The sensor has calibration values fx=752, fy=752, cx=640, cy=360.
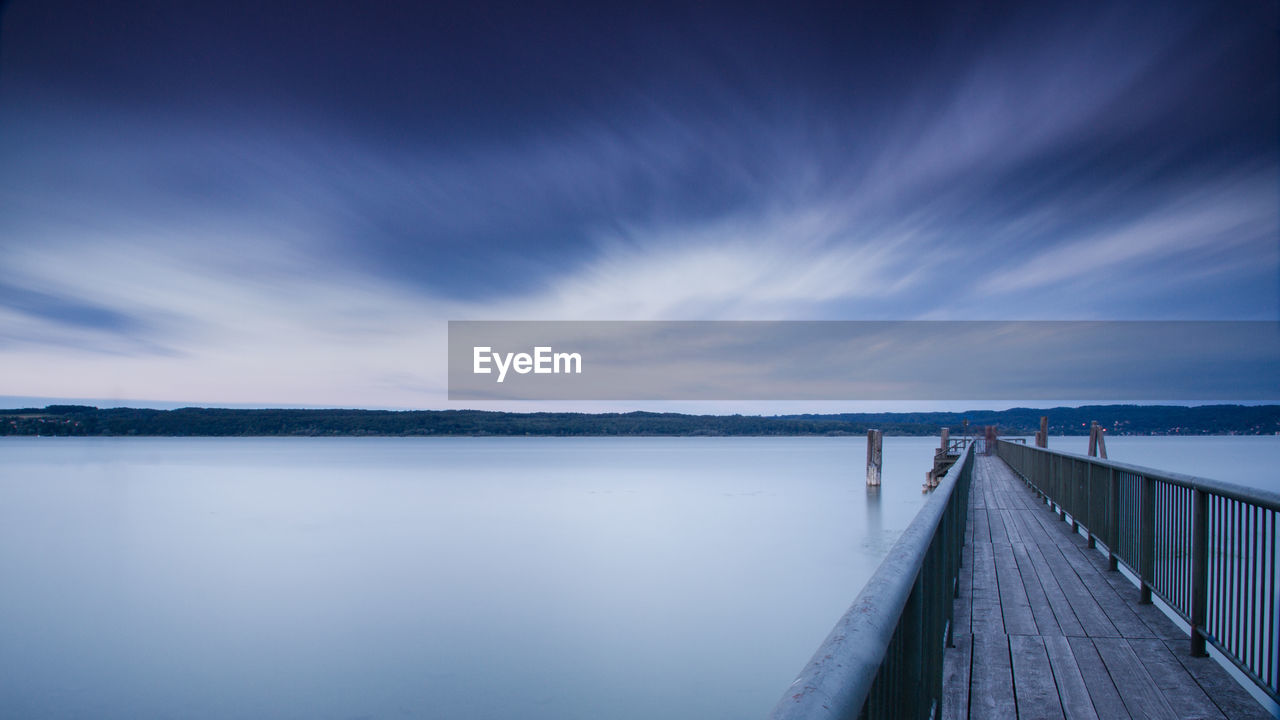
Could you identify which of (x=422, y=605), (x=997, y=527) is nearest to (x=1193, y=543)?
(x=997, y=527)

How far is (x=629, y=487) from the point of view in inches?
1646

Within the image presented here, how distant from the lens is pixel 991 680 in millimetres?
3691

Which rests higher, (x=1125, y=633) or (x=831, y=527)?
(x=1125, y=633)

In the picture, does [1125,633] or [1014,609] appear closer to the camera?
[1125,633]

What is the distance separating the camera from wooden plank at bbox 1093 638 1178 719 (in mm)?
3377

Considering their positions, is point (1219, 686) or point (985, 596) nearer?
point (1219, 686)

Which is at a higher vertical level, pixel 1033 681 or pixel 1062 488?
pixel 1062 488

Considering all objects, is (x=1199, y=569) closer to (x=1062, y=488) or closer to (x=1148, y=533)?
(x=1148, y=533)

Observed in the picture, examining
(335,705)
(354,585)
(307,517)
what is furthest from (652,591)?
(307,517)

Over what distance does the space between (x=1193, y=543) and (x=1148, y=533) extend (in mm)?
1022

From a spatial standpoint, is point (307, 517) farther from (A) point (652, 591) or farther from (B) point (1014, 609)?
(B) point (1014, 609)

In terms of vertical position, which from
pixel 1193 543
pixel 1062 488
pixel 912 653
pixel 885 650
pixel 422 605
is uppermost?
pixel 885 650

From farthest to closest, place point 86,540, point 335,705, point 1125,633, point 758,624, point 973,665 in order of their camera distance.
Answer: point 86,540
point 758,624
point 335,705
point 1125,633
point 973,665

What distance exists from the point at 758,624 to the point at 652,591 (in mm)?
3428
